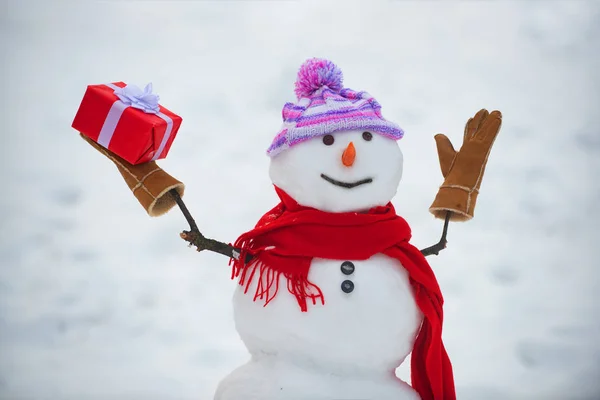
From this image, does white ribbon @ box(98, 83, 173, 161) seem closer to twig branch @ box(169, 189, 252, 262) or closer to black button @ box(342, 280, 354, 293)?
twig branch @ box(169, 189, 252, 262)

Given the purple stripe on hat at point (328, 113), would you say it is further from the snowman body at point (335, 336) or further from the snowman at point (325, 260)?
the snowman body at point (335, 336)

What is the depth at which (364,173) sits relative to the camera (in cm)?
120

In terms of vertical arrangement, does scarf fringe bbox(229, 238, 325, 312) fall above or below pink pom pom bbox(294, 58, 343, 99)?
below

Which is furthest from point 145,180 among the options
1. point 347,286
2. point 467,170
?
point 467,170

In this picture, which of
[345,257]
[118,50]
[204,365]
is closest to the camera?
[345,257]

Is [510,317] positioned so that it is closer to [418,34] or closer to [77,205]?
[418,34]

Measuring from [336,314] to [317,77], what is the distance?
392mm

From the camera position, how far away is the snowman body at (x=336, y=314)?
45.6 inches

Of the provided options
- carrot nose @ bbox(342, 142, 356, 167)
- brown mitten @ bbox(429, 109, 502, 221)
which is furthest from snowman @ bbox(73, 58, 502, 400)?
brown mitten @ bbox(429, 109, 502, 221)

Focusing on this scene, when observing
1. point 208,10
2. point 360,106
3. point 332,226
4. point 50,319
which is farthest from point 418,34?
point 50,319

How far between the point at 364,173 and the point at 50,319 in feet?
2.89

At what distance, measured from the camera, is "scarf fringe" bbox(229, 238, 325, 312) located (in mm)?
1161

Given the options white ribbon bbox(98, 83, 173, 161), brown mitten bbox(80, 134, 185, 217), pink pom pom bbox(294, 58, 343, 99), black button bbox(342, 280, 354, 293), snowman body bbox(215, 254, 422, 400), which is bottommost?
snowman body bbox(215, 254, 422, 400)

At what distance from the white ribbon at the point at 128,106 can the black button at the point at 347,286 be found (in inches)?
14.9
